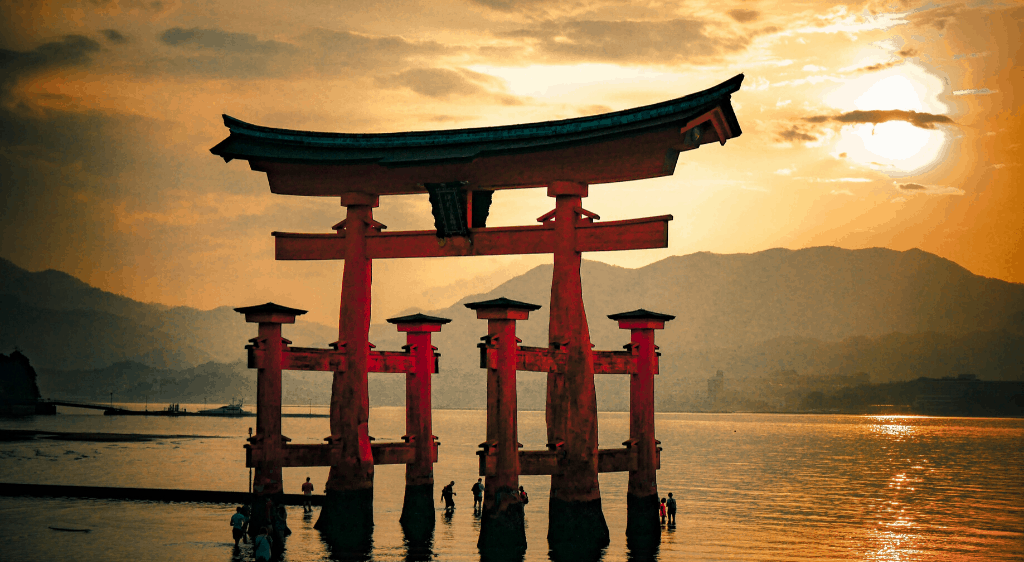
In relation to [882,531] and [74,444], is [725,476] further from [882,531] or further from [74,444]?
[74,444]

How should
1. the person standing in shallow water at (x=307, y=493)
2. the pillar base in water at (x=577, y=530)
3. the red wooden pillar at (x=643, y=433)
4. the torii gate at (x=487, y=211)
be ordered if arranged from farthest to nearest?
the person standing in shallow water at (x=307, y=493), the red wooden pillar at (x=643, y=433), the torii gate at (x=487, y=211), the pillar base in water at (x=577, y=530)

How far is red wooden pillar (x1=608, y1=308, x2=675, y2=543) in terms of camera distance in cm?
2358

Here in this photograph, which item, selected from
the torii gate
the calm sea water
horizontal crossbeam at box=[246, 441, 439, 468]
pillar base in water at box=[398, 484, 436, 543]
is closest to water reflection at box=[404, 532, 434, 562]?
pillar base in water at box=[398, 484, 436, 543]

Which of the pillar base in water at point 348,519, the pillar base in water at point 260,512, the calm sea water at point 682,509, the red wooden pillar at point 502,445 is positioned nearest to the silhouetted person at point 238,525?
the calm sea water at point 682,509

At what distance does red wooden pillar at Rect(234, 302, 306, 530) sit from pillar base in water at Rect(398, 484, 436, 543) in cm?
469

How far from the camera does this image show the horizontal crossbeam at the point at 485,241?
20812 mm

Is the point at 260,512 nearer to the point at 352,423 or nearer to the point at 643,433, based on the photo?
the point at 352,423

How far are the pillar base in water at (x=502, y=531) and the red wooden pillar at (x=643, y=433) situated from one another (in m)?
4.98

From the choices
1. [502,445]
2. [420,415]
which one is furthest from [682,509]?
[502,445]

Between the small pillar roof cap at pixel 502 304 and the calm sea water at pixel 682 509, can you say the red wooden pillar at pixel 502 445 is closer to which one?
the small pillar roof cap at pixel 502 304

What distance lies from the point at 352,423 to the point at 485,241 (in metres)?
5.98

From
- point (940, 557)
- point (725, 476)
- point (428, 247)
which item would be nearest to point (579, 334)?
point (428, 247)

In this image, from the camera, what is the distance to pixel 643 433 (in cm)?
2359

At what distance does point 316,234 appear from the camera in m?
24.5
